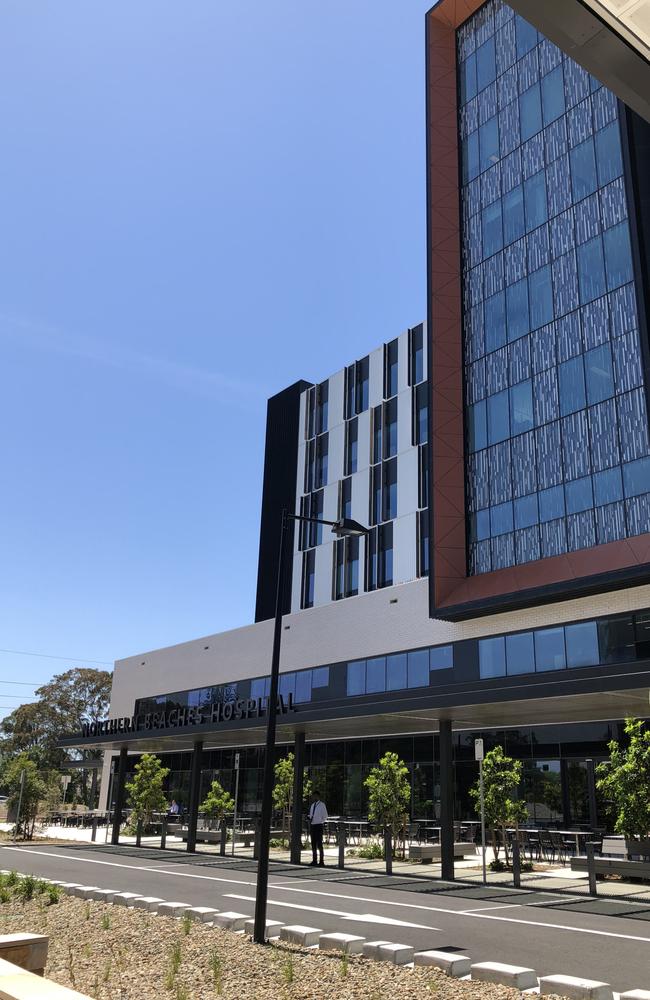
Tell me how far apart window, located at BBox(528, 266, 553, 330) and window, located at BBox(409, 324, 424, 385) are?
54.7 ft

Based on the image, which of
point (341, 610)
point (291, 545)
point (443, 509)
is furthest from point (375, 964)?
point (291, 545)

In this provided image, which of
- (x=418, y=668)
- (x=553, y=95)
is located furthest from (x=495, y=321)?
(x=418, y=668)

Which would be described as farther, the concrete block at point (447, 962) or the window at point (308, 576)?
the window at point (308, 576)

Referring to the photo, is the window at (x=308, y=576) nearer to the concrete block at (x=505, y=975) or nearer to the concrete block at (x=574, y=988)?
the concrete block at (x=505, y=975)

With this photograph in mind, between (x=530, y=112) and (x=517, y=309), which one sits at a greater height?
(x=530, y=112)

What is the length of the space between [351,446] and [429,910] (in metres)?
40.5

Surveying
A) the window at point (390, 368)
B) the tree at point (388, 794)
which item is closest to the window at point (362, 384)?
the window at point (390, 368)

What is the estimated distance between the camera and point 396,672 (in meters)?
36.2

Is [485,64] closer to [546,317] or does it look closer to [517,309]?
[517,309]

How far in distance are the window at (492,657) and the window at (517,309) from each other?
12.3 m

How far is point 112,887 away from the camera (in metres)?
19.8

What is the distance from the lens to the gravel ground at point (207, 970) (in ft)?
29.6

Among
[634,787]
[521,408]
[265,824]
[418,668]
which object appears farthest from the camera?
[418,668]

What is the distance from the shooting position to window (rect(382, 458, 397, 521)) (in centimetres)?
5044
